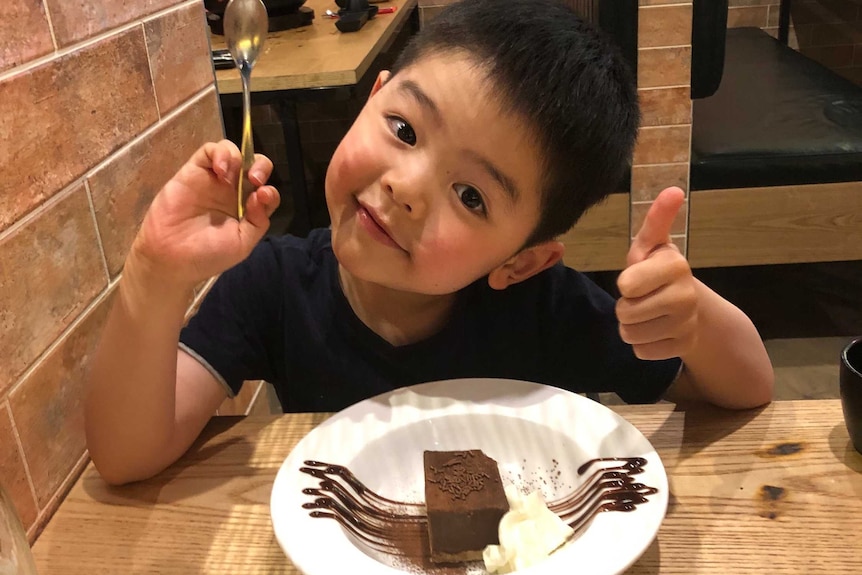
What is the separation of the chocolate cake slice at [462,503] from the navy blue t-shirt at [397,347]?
0.25 metres

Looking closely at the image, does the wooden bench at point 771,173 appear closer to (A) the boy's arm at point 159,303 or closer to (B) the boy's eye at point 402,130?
(B) the boy's eye at point 402,130

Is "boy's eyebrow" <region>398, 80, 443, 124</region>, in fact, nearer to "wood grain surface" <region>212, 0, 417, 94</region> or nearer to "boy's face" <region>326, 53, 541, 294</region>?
"boy's face" <region>326, 53, 541, 294</region>

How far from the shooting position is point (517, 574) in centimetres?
56

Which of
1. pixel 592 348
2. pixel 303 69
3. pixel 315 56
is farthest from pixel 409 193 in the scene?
pixel 315 56

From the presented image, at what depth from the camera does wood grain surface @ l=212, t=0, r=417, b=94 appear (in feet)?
5.85

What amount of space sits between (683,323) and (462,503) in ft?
0.90

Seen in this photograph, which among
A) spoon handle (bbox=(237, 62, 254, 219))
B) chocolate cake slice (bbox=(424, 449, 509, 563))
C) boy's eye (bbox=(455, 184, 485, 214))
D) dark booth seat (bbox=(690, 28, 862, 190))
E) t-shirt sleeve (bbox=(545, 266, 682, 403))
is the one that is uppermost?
spoon handle (bbox=(237, 62, 254, 219))

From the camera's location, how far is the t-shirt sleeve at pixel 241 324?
2.95 ft

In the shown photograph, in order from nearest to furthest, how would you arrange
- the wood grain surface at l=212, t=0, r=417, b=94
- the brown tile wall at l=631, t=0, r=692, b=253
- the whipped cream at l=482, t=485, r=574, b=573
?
the whipped cream at l=482, t=485, r=574, b=573
the wood grain surface at l=212, t=0, r=417, b=94
the brown tile wall at l=631, t=0, r=692, b=253

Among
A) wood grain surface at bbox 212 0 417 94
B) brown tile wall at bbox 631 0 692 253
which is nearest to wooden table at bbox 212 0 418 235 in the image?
wood grain surface at bbox 212 0 417 94

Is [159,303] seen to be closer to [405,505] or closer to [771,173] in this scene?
[405,505]

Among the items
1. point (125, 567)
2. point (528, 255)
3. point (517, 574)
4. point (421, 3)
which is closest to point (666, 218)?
point (528, 255)

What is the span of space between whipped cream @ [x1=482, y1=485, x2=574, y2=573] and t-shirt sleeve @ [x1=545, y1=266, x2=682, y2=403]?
0.32 m

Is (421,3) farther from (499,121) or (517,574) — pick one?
(517,574)
